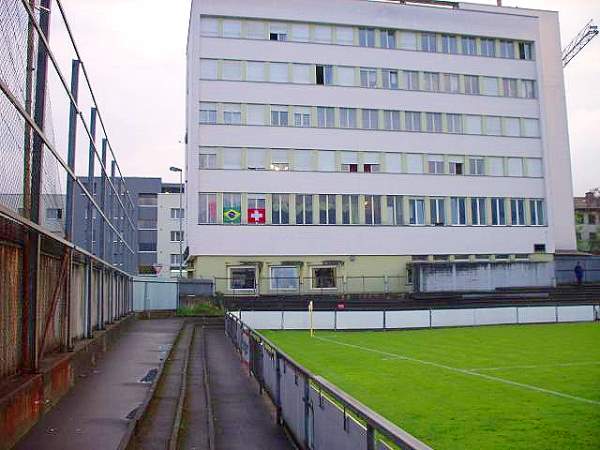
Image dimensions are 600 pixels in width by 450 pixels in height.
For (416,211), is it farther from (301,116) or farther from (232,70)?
(232,70)

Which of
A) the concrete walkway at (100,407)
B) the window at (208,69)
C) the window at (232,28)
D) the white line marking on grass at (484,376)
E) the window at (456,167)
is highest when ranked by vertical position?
the window at (232,28)

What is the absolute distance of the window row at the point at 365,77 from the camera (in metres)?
50.7

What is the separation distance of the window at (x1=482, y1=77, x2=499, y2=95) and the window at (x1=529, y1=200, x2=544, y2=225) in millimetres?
10025

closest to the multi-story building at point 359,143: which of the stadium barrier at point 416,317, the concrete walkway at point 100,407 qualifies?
the stadium barrier at point 416,317

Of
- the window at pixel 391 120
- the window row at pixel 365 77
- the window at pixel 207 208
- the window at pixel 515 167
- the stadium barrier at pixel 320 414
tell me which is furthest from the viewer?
the window at pixel 515 167

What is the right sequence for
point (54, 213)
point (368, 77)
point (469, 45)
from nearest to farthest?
point (54, 213) → point (368, 77) → point (469, 45)

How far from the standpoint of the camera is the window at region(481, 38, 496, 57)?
57.6 meters

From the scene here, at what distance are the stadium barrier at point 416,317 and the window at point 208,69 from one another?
23.2m

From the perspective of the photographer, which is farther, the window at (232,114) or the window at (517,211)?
the window at (517,211)

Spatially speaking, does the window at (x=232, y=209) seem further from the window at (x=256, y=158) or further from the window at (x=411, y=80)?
the window at (x=411, y=80)

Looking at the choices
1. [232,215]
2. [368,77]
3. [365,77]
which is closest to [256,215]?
[232,215]

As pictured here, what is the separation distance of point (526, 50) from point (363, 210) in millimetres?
22134

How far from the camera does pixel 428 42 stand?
185ft

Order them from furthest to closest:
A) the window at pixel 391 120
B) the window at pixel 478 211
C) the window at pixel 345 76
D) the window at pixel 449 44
Result: the window at pixel 449 44 < the window at pixel 478 211 < the window at pixel 391 120 < the window at pixel 345 76
